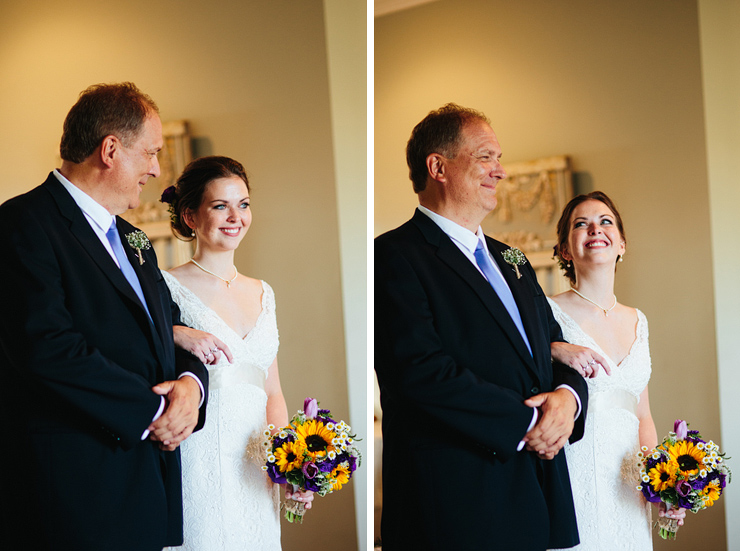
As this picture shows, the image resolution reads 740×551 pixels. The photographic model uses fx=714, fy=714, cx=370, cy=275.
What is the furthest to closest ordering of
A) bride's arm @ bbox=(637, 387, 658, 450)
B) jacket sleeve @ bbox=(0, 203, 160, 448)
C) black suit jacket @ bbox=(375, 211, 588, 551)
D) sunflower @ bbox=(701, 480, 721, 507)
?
1. bride's arm @ bbox=(637, 387, 658, 450)
2. sunflower @ bbox=(701, 480, 721, 507)
3. black suit jacket @ bbox=(375, 211, 588, 551)
4. jacket sleeve @ bbox=(0, 203, 160, 448)

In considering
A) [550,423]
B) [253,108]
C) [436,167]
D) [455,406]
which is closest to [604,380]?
[550,423]

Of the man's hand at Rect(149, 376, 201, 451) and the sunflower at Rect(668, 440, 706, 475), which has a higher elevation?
the man's hand at Rect(149, 376, 201, 451)

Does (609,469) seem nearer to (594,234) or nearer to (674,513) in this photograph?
(674,513)

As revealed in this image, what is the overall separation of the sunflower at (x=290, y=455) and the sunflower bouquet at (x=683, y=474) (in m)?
1.47

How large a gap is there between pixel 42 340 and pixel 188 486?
40.7 inches

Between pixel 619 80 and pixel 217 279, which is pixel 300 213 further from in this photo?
pixel 619 80

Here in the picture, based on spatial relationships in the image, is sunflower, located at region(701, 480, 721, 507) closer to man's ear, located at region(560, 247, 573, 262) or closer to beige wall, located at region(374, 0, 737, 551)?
beige wall, located at region(374, 0, 737, 551)

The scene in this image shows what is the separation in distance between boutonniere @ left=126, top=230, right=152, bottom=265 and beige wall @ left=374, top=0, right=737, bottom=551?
1889mm

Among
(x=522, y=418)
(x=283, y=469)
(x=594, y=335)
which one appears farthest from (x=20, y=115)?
(x=594, y=335)

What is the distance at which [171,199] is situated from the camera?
130 inches

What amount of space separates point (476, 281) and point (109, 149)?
1454mm

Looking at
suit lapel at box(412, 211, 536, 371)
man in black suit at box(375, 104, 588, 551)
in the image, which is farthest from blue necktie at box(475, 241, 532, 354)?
suit lapel at box(412, 211, 536, 371)

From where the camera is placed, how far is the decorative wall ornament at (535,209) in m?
3.67

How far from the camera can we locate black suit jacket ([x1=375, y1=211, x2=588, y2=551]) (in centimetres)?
253
